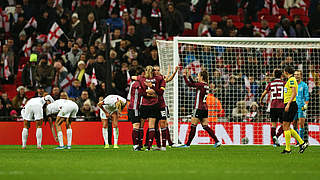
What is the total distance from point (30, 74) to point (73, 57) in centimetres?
163

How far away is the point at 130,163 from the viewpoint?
1105cm

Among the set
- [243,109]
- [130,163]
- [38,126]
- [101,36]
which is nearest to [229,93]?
[243,109]

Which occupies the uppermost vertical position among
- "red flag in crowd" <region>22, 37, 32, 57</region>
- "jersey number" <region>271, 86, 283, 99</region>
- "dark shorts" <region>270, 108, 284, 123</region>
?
"red flag in crowd" <region>22, 37, 32, 57</region>

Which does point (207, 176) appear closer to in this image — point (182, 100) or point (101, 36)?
point (182, 100)

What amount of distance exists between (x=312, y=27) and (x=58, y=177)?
740 inches

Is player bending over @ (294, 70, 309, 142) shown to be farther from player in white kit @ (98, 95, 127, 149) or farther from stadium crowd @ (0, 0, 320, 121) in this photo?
player in white kit @ (98, 95, 127, 149)

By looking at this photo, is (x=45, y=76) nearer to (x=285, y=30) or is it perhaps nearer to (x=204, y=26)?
(x=204, y=26)

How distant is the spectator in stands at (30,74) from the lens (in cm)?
2195

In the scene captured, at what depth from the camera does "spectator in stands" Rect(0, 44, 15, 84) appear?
22877 mm

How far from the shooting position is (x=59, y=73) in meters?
22.4

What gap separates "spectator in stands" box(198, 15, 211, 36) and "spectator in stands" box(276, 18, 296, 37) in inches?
101

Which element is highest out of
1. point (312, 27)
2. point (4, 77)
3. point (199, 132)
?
point (312, 27)

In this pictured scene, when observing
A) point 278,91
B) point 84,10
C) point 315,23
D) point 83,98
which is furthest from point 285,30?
point 83,98

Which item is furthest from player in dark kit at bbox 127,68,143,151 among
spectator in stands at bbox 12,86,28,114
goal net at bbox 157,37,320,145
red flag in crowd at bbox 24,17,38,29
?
red flag in crowd at bbox 24,17,38,29
